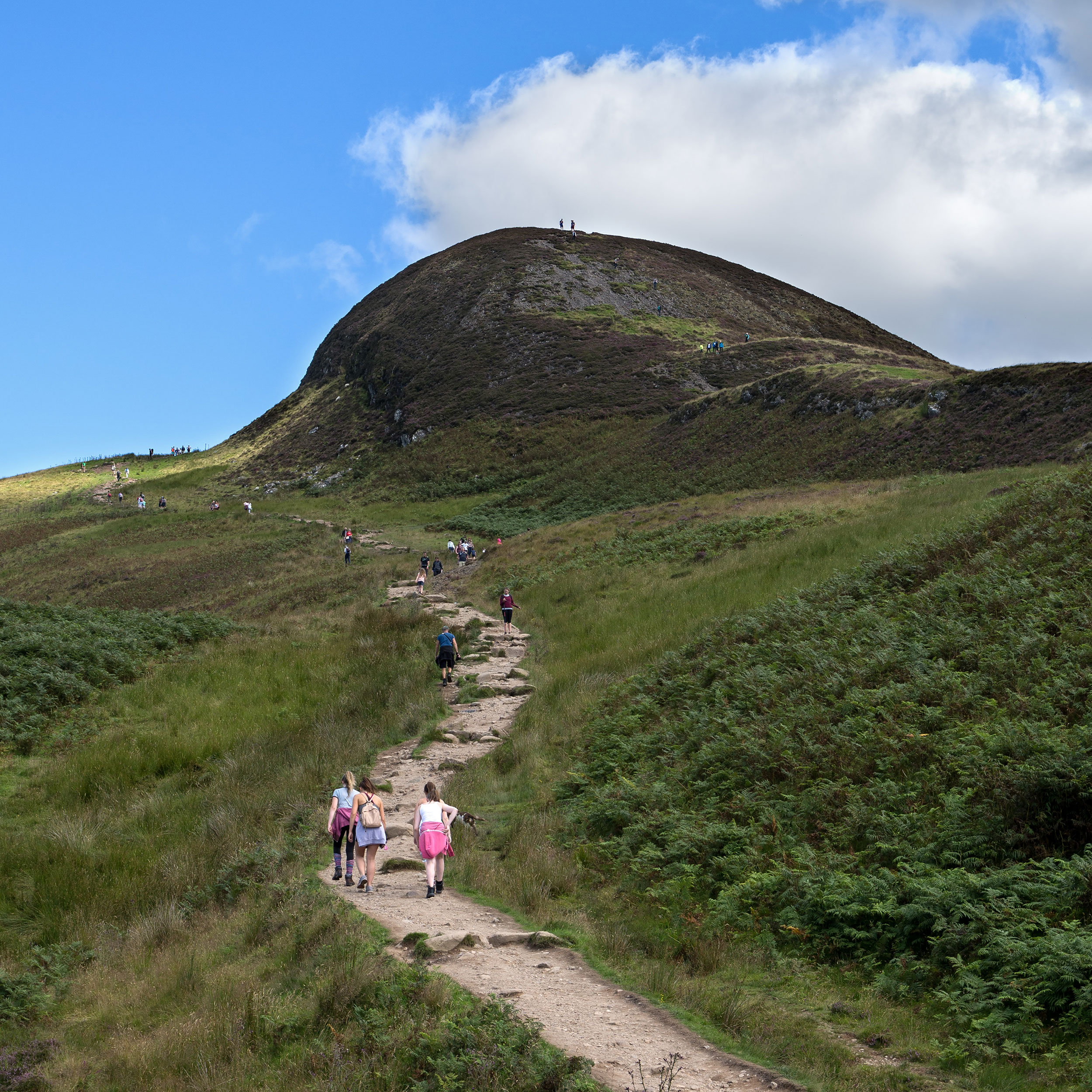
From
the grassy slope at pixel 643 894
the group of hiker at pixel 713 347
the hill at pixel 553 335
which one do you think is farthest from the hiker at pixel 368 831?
the group of hiker at pixel 713 347

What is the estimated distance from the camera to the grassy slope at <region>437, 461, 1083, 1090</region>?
6078mm

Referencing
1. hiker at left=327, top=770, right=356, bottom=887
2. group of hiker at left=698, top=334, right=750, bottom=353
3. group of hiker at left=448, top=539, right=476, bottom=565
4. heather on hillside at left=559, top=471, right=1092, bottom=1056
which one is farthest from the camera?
group of hiker at left=698, top=334, right=750, bottom=353

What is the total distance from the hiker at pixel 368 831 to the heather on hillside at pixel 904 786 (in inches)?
106

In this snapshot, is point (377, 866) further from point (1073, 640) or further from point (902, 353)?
point (902, 353)

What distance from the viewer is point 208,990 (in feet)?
24.5

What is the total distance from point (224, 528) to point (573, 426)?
104ft

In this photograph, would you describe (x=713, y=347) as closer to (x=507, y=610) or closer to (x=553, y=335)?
(x=553, y=335)

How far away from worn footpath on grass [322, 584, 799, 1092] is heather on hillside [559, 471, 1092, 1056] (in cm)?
149

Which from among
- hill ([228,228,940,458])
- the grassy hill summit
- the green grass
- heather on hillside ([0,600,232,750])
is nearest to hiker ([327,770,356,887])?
the grassy hill summit

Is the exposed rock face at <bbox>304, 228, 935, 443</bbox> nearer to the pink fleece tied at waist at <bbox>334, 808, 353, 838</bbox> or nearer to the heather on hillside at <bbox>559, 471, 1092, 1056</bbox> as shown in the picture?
the heather on hillside at <bbox>559, 471, 1092, 1056</bbox>

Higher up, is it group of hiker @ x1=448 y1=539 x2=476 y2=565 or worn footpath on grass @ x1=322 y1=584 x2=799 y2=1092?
group of hiker @ x1=448 y1=539 x2=476 y2=565

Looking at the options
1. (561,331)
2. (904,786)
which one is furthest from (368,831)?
(561,331)

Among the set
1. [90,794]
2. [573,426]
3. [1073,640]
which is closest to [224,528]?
[573,426]

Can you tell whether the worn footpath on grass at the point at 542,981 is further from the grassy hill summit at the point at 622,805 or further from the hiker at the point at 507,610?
the hiker at the point at 507,610
